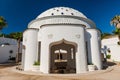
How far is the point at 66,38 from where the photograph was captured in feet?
65.0

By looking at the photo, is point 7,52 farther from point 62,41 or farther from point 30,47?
point 62,41

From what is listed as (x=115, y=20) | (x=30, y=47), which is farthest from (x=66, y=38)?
(x=115, y=20)

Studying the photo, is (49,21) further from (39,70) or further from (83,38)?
(39,70)

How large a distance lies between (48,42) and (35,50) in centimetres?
392

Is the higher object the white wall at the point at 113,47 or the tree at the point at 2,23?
the tree at the point at 2,23

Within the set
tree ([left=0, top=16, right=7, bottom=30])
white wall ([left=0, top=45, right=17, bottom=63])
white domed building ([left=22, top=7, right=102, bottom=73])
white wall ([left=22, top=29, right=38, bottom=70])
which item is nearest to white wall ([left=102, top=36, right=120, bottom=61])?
white domed building ([left=22, top=7, right=102, bottom=73])

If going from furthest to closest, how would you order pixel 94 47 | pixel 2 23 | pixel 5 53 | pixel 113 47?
pixel 5 53
pixel 113 47
pixel 2 23
pixel 94 47

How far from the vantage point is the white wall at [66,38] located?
63.4ft

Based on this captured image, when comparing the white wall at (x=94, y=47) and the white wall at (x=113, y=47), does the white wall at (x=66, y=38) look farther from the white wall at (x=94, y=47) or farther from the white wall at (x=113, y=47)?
the white wall at (x=113, y=47)

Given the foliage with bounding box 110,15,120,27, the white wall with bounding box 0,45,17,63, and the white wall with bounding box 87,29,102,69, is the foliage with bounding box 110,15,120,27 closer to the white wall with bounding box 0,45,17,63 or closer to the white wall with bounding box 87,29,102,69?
the white wall with bounding box 87,29,102,69

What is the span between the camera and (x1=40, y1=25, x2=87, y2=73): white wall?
1931 centimetres

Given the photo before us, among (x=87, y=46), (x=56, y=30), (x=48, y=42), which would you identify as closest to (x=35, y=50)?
(x=48, y=42)

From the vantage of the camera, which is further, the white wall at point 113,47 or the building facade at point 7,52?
the building facade at point 7,52

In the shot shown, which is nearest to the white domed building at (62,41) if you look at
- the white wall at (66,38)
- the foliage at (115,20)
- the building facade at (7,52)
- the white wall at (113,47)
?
the white wall at (66,38)
